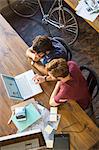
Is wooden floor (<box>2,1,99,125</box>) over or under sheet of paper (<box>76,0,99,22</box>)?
under

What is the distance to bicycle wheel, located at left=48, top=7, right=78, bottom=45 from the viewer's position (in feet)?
14.5

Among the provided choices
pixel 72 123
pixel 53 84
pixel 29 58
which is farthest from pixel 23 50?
pixel 72 123

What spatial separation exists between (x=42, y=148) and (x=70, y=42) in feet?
7.75

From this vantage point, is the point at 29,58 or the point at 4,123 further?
the point at 29,58

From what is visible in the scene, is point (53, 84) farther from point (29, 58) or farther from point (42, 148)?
point (42, 148)

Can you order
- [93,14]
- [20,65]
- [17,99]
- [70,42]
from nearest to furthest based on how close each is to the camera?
[17,99] < [20,65] < [93,14] < [70,42]

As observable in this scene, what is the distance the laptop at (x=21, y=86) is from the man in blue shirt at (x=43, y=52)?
0.13 metres

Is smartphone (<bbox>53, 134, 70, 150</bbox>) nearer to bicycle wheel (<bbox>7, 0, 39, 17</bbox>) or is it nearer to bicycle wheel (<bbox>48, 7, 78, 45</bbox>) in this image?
bicycle wheel (<bbox>48, 7, 78, 45</bbox>)

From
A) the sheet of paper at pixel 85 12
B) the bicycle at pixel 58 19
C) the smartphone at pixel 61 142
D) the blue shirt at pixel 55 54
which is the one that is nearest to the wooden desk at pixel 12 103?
the smartphone at pixel 61 142

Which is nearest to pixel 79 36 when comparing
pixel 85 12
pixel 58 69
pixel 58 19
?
pixel 58 19

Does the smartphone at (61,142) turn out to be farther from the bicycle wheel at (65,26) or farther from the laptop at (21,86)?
the bicycle wheel at (65,26)

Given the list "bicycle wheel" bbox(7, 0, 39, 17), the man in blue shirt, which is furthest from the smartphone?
"bicycle wheel" bbox(7, 0, 39, 17)

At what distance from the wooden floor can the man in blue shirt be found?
945 millimetres

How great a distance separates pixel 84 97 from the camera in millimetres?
2953
